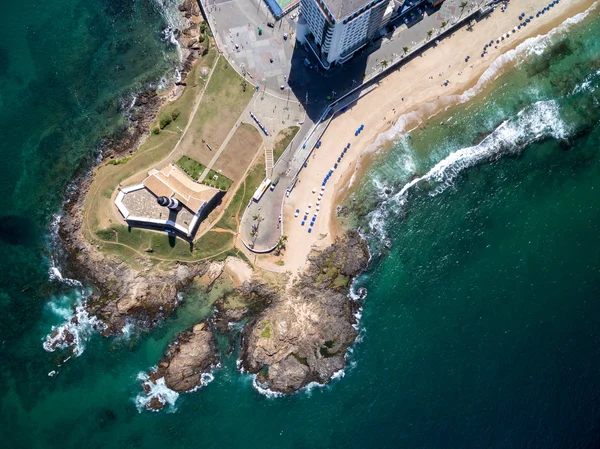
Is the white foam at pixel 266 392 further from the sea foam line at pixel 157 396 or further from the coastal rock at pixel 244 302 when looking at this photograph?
the sea foam line at pixel 157 396

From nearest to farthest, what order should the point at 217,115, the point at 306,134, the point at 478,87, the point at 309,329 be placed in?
the point at 309,329, the point at 306,134, the point at 217,115, the point at 478,87

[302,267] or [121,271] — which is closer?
[121,271]

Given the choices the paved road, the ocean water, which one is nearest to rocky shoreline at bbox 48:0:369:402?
the ocean water

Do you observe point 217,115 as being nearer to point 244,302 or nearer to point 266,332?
point 244,302

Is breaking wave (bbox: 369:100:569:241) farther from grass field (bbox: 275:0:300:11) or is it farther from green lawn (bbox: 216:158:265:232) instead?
grass field (bbox: 275:0:300:11)

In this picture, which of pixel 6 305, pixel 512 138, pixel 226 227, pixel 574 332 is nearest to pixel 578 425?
pixel 574 332

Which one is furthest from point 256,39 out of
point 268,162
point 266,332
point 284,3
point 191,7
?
point 266,332
